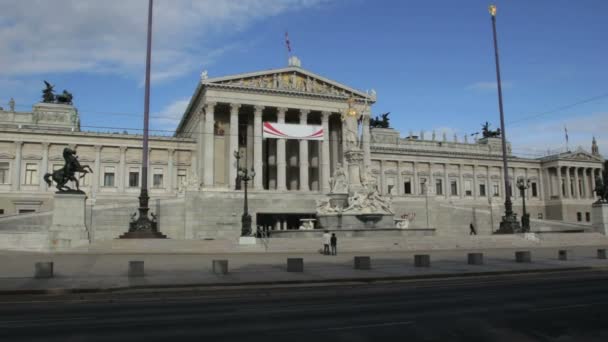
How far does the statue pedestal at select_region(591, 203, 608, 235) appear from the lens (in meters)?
47.6

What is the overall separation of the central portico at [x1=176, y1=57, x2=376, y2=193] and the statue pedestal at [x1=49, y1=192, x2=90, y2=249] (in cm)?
3089

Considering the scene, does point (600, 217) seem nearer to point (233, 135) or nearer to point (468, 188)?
point (233, 135)

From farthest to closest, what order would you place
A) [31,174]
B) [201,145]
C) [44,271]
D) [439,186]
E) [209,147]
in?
[439,186], [201,145], [31,174], [209,147], [44,271]

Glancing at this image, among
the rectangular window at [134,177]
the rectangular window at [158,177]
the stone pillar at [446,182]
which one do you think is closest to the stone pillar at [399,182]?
the stone pillar at [446,182]

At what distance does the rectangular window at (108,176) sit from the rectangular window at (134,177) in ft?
8.16

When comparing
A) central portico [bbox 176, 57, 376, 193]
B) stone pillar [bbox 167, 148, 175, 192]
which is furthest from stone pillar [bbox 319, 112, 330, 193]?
stone pillar [bbox 167, 148, 175, 192]

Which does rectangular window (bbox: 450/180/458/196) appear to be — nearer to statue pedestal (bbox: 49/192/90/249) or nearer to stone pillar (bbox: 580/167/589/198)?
stone pillar (bbox: 580/167/589/198)

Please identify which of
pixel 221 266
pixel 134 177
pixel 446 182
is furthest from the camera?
pixel 446 182

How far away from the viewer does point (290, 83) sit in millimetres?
72812

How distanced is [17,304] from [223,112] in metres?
62.6

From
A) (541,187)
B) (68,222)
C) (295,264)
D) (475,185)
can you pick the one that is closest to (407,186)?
(475,185)

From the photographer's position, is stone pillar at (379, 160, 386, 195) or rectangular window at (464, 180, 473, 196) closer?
stone pillar at (379, 160, 386, 195)

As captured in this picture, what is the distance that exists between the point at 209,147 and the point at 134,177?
15926mm

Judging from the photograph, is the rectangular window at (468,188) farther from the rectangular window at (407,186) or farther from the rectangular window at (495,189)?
the rectangular window at (407,186)
